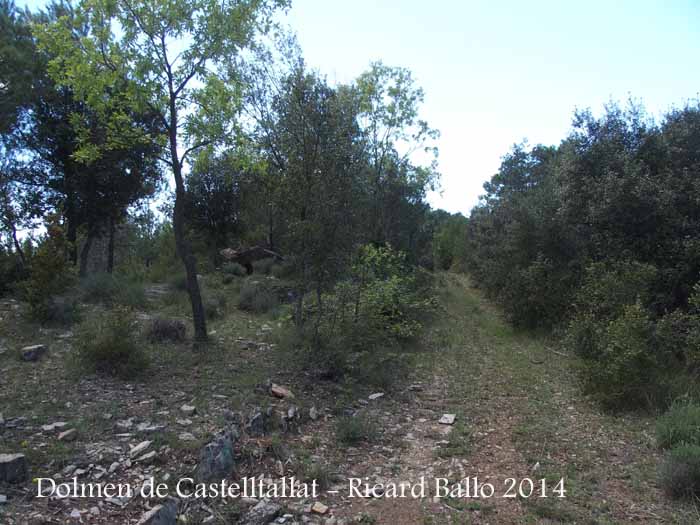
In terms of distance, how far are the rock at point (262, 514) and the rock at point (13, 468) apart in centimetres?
191

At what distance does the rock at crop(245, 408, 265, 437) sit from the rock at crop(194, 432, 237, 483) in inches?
22.6

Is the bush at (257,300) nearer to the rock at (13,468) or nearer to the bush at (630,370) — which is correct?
the bush at (630,370)

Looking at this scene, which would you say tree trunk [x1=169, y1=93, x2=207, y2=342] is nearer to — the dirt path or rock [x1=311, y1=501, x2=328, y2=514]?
the dirt path

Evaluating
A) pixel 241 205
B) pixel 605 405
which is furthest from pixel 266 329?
pixel 241 205

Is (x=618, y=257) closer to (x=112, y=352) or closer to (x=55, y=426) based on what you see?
(x=112, y=352)

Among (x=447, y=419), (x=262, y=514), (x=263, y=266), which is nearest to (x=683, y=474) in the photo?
(x=447, y=419)

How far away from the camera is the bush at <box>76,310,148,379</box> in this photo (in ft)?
22.8

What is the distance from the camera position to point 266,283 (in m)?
15.7

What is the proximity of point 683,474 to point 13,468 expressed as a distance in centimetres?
580

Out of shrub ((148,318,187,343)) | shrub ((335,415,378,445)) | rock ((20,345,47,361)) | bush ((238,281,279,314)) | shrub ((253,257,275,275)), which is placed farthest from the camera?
shrub ((253,257,275,275))

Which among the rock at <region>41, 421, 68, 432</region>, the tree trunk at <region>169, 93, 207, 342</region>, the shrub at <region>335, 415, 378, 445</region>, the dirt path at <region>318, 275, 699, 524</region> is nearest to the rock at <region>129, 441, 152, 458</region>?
the rock at <region>41, 421, 68, 432</region>

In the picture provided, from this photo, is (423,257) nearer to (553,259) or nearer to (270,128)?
(553,259)

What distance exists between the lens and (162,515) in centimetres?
378

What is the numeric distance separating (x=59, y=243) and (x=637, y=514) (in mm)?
10760
